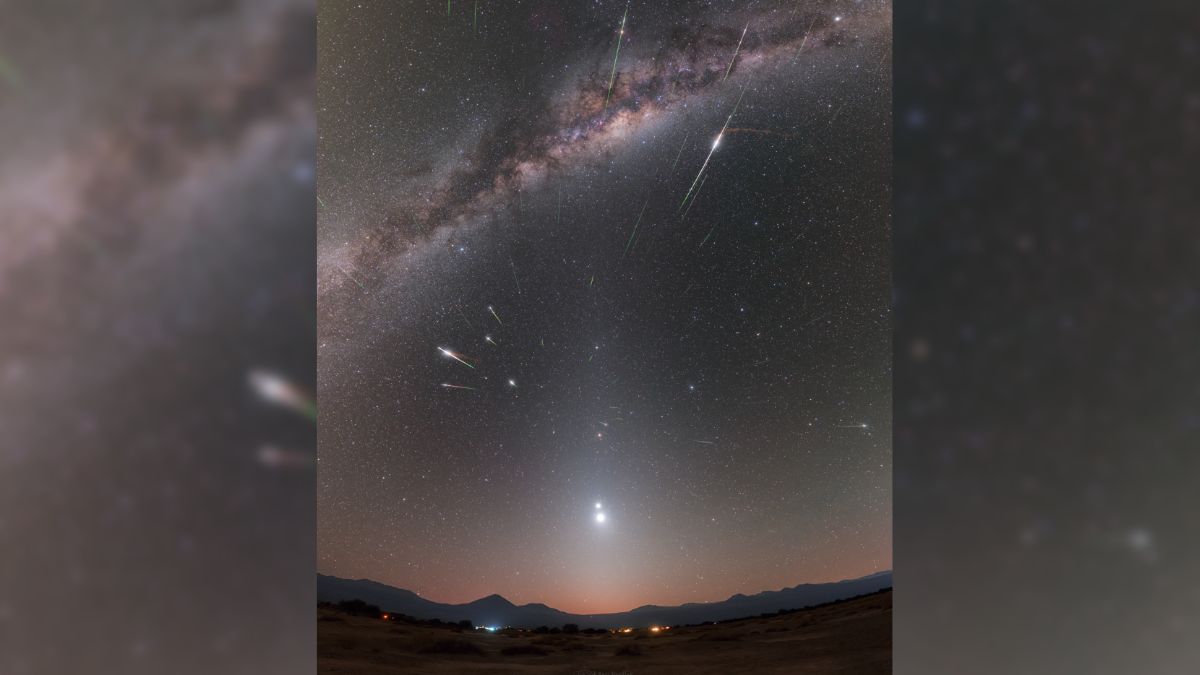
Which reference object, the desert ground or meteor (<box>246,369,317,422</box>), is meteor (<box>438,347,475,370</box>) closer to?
meteor (<box>246,369,317,422</box>)

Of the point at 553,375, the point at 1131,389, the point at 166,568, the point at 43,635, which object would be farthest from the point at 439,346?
the point at 1131,389

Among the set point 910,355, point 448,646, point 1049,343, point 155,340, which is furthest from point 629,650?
point 155,340

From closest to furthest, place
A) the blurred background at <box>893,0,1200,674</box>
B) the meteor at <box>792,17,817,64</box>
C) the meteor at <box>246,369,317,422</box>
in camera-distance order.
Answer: the blurred background at <box>893,0,1200,674</box> < the meteor at <box>246,369,317,422</box> < the meteor at <box>792,17,817,64</box>

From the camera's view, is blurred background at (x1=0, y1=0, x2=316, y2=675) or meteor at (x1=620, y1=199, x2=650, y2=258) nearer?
blurred background at (x1=0, y1=0, x2=316, y2=675)

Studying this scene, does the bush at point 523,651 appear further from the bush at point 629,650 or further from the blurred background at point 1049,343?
the blurred background at point 1049,343

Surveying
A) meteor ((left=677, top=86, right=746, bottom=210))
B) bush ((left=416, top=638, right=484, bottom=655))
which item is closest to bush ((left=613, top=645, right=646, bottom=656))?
bush ((left=416, top=638, right=484, bottom=655))

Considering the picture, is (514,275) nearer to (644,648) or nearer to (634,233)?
(634,233)
